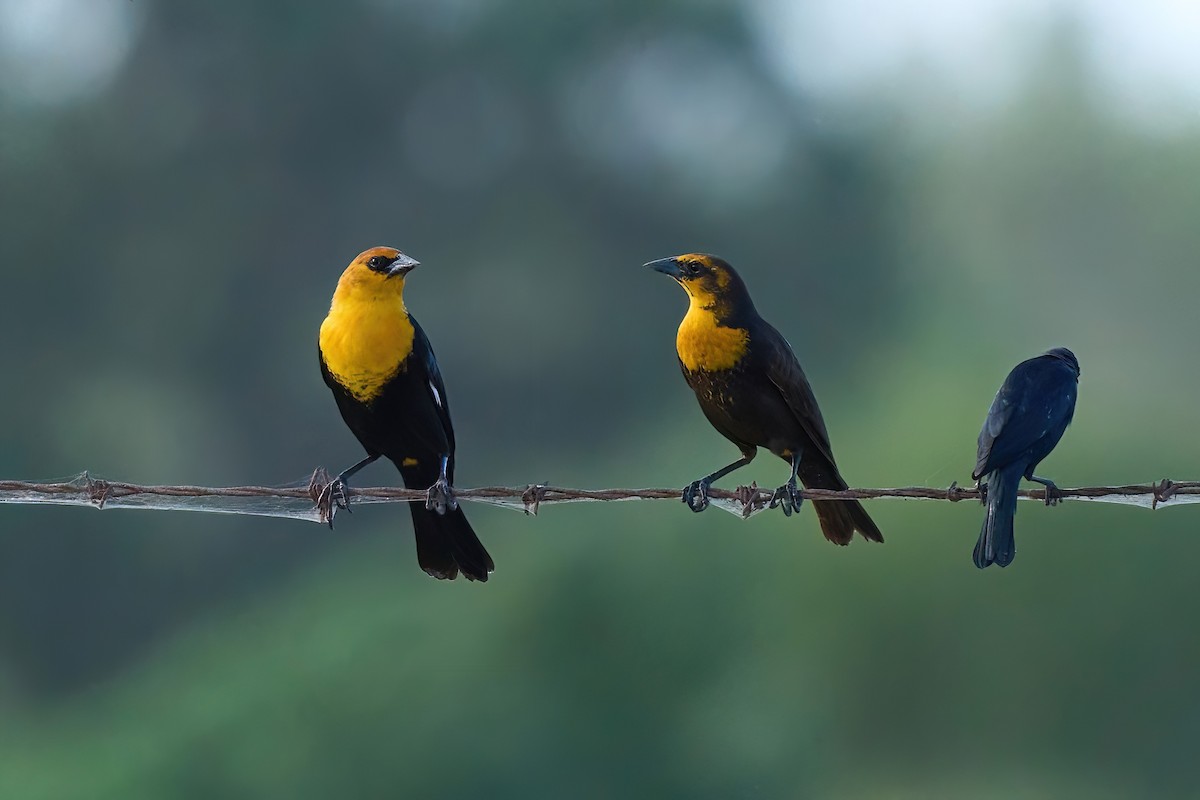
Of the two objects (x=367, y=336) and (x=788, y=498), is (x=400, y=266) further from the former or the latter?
(x=788, y=498)

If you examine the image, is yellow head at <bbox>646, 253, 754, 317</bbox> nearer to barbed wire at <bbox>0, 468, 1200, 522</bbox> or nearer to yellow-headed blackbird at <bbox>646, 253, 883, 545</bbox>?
yellow-headed blackbird at <bbox>646, 253, 883, 545</bbox>

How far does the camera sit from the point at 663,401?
38.7m

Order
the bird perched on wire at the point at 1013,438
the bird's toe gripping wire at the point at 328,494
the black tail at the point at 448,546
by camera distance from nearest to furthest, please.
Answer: the bird's toe gripping wire at the point at 328,494
the bird perched on wire at the point at 1013,438
the black tail at the point at 448,546

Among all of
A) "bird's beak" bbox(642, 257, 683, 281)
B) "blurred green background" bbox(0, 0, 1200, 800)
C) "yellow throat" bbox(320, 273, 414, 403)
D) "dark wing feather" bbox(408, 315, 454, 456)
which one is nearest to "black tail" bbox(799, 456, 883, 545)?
"bird's beak" bbox(642, 257, 683, 281)

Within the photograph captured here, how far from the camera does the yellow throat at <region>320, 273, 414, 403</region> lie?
6.68 metres

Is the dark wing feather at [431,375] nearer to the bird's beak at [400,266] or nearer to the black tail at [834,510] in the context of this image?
the bird's beak at [400,266]

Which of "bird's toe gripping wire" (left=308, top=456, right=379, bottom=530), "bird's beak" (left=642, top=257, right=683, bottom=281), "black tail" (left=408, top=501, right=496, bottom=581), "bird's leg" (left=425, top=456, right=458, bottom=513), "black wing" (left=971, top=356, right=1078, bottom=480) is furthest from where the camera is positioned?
"bird's beak" (left=642, top=257, right=683, bottom=281)

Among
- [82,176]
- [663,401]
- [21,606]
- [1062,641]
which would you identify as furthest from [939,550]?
[82,176]

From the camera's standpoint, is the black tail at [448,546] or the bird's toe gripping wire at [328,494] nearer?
the bird's toe gripping wire at [328,494]

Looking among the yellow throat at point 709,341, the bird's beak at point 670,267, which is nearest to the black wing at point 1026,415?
the yellow throat at point 709,341

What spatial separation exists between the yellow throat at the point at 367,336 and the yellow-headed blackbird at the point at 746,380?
1095 mm

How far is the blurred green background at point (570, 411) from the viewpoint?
29.8 metres

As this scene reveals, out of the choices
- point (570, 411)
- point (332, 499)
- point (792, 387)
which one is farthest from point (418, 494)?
point (570, 411)

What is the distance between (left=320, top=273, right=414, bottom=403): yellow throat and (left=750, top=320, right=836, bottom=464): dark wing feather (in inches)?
57.7
